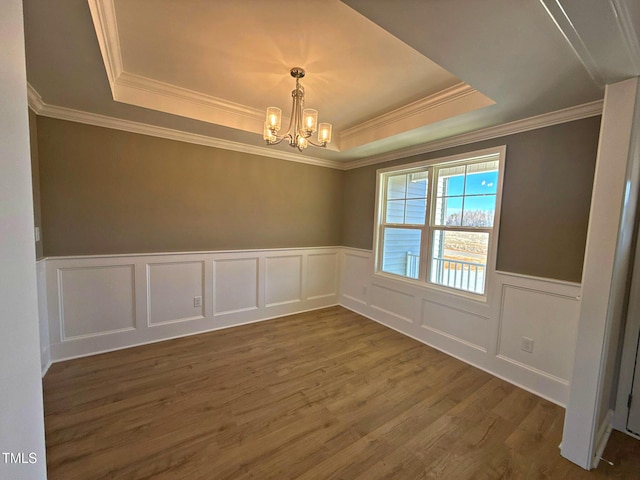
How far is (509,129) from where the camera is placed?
2471 millimetres

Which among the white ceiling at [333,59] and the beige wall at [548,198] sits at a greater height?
the white ceiling at [333,59]

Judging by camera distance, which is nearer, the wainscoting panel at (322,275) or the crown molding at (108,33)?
the crown molding at (108,33)

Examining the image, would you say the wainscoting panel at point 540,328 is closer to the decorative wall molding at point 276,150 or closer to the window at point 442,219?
the window at point 442,219

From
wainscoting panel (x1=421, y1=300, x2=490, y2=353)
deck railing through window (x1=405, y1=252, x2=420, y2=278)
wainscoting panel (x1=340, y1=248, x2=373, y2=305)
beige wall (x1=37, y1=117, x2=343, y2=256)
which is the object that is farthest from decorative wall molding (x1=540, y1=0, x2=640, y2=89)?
beige wall (x1=37, y1=117, x2=343, y2=256)

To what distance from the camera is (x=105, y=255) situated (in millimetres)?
2734

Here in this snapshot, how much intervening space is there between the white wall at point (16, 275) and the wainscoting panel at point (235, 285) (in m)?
2.84

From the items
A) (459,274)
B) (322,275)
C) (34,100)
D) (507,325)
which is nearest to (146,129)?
(34,100)

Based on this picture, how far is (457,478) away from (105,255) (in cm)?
345

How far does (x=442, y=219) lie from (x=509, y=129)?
3.50 ft

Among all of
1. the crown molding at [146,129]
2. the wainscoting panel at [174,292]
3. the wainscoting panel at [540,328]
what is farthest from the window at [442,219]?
the wainscoting panel at [174,292]

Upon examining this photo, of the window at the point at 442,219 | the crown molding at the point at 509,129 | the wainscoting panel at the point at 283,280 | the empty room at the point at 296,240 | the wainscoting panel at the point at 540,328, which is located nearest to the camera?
the empty room at the point at 296,240

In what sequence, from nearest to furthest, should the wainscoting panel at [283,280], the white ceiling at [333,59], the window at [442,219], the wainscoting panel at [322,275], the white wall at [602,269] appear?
the white ceiling at [333,59] < the white wall at [602,269] < the window at [442,219] < the wainscoting panel at [283,280] < the wainscoting panel at [322,275]

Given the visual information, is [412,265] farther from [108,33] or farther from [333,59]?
[108,33]

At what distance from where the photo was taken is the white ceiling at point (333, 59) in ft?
4.15
